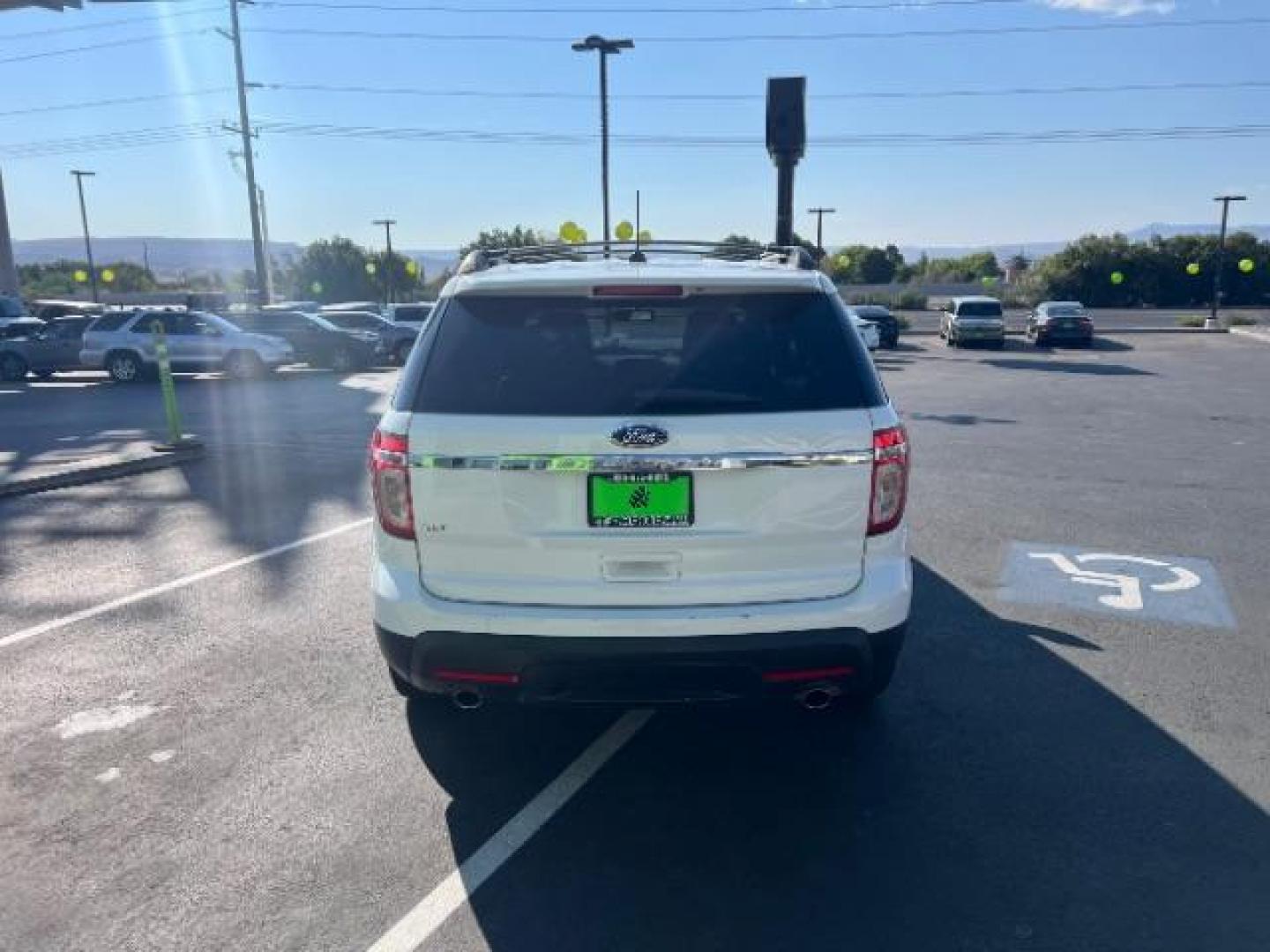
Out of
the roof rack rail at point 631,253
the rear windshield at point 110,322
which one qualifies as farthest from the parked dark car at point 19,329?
the roof rack rail at point 631,253

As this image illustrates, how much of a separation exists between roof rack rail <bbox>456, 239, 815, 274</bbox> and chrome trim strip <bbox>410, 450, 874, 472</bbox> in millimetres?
961

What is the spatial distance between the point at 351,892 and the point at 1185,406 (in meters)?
16.8

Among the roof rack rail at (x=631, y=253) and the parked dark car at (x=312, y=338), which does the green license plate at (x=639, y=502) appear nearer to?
the roof rack rail at (x=631, y=253)

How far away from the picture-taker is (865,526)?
3.40m

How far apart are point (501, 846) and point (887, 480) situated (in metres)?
1.84

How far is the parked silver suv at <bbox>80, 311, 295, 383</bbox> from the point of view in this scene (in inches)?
858

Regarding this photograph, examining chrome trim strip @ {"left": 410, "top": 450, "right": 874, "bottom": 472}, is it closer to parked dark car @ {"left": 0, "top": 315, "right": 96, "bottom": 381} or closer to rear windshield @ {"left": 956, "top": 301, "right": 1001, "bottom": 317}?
parked dark car @ {"left": 0, "top": 315, "right": 96, "bottom": 381}

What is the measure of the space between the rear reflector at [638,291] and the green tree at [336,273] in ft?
271

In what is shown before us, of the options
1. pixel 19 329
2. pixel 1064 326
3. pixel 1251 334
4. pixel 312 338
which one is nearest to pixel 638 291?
pixel 312 338

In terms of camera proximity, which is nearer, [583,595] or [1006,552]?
[583,595]

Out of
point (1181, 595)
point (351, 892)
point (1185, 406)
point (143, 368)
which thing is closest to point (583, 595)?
point (351, 892)

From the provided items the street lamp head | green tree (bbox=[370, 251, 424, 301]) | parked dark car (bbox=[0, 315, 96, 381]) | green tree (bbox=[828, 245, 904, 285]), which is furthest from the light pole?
green tree (bbox=[828, 245, 904, 285])

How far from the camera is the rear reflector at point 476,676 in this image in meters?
3.34

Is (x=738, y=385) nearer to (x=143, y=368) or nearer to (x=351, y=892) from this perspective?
(x=351, y=892)
